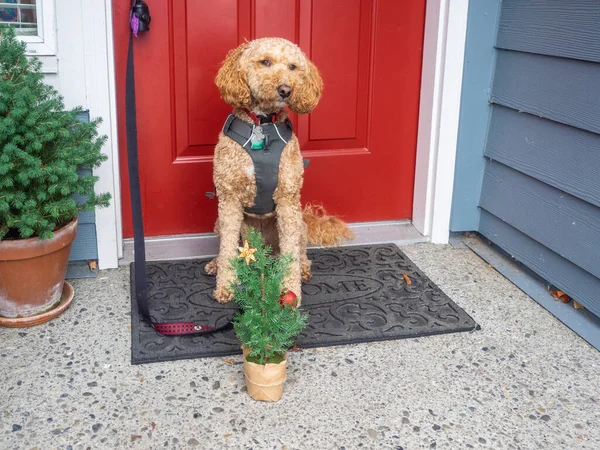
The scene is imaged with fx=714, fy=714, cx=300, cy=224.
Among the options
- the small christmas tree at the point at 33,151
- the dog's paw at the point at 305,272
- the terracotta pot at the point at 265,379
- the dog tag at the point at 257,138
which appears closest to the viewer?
the terracotta pot at the point at 265,379

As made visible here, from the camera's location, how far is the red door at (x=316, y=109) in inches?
138

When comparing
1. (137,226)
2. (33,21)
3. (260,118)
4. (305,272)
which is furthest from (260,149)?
(33,21)

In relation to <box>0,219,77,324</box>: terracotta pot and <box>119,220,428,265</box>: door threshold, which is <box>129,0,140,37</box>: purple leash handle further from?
<box>119,220,428,265</box>: door threshold

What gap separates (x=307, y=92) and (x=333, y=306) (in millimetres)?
964

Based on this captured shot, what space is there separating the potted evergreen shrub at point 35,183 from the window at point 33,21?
0.12 metres

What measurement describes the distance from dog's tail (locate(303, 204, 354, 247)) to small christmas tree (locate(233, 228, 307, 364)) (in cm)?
117

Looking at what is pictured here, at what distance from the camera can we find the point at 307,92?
9.46 feet

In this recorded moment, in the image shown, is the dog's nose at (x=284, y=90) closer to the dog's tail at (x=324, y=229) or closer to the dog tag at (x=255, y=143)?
the dog tag at (x=255, y=143)

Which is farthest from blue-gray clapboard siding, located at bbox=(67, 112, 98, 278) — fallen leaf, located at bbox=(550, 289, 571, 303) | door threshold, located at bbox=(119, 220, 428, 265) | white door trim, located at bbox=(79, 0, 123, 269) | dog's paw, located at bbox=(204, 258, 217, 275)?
fallen leaf, located at bbox=(550, 289, 571, 303)

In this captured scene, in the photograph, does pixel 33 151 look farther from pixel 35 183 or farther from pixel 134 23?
pixel 134 23

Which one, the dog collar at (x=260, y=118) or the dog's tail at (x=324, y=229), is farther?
the dog's tail at (x=324, y=229)

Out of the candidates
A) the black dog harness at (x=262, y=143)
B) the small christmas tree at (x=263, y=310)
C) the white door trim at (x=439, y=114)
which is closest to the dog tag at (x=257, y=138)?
the black dog harness at (x=262, y=143)

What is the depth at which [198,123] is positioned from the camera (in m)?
3.65

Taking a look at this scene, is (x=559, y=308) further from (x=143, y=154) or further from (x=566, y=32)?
(x=143, y=154)
